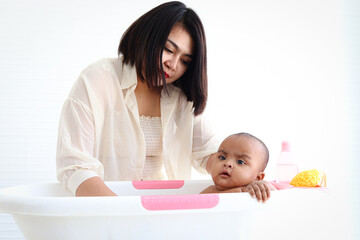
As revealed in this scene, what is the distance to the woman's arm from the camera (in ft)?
3.61

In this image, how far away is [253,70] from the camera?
2.33 meters

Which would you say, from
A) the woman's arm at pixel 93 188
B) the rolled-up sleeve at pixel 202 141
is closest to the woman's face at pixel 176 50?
the rolled-up sleeve at pixel 202 141

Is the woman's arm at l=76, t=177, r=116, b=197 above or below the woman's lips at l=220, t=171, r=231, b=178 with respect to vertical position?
above

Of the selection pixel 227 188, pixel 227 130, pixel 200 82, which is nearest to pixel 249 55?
pixel 227 130

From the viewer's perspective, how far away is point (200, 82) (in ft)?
4.91

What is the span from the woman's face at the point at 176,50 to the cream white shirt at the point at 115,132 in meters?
0.12

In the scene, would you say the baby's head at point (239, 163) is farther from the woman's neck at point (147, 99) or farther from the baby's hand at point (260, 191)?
the woman's neck at point (147, 99)

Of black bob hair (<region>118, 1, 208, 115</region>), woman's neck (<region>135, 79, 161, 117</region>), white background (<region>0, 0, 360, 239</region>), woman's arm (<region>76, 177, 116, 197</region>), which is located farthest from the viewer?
white background (<region>0, 0, 360, 239</region>)

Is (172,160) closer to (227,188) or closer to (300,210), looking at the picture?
(227,188)

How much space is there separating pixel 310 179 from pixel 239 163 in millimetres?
209

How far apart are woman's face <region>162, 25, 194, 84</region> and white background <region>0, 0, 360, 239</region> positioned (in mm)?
875

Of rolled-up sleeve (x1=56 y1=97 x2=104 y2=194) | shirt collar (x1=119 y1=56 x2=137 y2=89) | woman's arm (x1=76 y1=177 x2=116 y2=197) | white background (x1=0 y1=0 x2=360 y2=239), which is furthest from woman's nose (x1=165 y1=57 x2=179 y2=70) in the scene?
white background (x1=0 y1=0 x2=360 y2=239)

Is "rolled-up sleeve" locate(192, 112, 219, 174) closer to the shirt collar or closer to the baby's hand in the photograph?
the shirt collar

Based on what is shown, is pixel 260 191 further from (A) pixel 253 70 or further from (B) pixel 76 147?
(A) pixel 253 70
